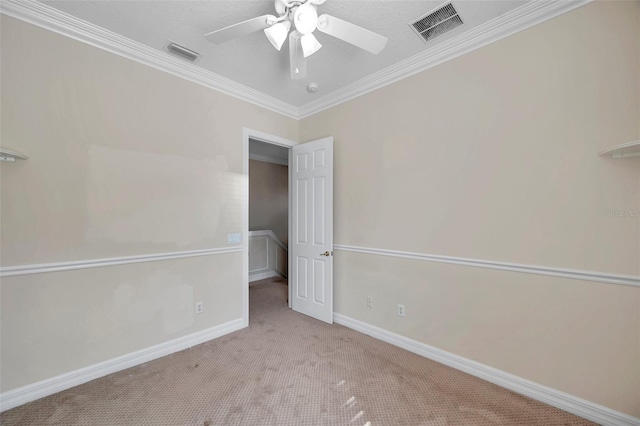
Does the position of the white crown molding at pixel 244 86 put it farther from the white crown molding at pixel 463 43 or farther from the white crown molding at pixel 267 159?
the white crown molding at pixel 267 159

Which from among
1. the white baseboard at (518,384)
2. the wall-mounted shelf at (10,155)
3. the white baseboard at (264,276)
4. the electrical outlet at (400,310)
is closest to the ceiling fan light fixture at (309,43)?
the wall-mounted shelf at (10,155)

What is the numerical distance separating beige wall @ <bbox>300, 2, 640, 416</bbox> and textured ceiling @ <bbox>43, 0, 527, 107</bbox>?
31 cm

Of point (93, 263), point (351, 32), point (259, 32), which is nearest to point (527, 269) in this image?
point (351, 32)

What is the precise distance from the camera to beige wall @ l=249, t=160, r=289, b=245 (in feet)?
18.9

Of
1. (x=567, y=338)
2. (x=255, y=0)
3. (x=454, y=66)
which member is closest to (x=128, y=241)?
(x=255, y=0)

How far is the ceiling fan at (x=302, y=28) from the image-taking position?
5.25 feet

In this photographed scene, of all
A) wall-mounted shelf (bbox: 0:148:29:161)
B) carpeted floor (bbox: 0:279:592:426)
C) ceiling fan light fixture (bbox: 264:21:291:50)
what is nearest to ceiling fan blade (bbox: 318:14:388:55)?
ceiling fan light fixture (bbox: 264:21:291:50)

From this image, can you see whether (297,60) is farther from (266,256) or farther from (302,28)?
(266,256)

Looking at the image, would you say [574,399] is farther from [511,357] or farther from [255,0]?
[255,0]

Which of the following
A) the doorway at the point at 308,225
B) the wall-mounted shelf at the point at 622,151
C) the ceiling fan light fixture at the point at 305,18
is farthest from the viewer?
the doorway at the point at 308,225

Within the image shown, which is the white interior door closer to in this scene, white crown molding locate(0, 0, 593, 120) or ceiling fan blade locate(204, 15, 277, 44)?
white crown molding locate(0, 0, 593, 120)

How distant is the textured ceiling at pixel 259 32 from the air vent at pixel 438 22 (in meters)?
0.05

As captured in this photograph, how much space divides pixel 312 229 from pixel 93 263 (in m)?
2.13

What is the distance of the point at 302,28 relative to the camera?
1620 millimetres
